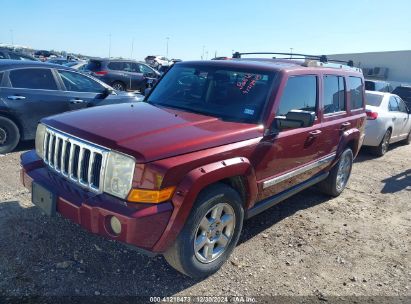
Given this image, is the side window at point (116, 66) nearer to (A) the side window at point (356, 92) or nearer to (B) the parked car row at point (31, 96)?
(B) the parked car row at point (31, 96)

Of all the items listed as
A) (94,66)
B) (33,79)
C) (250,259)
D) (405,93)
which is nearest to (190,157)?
(250,259)

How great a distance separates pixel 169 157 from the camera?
2.84 m

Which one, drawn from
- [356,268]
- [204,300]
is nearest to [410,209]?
[356,268]

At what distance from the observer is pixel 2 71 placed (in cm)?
630

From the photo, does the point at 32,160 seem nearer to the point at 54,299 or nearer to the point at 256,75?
the point at 54,299

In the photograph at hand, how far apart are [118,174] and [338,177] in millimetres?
3968

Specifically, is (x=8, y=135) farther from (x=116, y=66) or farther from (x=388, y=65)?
(x=388, y=65)

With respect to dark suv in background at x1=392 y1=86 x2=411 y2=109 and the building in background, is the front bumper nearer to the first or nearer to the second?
dark suv in background at x1=392 y1=86 x2=411 y2=109

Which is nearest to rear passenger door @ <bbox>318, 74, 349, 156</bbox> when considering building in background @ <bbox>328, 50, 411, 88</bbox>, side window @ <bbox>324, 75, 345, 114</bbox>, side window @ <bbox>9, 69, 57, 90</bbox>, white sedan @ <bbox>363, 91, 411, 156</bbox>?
side window @ <bbox>324, 75, 345, 114</bbox>

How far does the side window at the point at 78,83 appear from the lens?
715 centimetres

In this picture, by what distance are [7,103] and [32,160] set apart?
3.22 metres

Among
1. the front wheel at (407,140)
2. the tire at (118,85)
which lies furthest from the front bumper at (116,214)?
the tire at (118,85)

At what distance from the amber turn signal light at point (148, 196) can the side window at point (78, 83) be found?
501cm

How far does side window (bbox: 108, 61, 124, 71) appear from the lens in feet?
56.1
